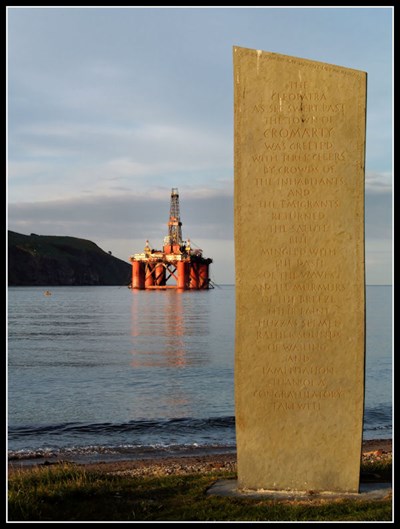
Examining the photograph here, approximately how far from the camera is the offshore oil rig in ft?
509

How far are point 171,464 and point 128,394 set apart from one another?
38.4ft

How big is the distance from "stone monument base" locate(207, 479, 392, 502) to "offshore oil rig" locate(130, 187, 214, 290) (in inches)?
5669

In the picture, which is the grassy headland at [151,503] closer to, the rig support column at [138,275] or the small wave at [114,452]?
the small wave at [114,452]

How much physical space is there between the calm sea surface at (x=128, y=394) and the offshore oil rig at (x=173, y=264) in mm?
105793

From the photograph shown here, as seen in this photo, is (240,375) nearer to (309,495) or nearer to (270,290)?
(270,290)

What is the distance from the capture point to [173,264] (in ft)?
516

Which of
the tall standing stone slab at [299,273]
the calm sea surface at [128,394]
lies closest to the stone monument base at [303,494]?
the tall standing stone slab at [299,273]

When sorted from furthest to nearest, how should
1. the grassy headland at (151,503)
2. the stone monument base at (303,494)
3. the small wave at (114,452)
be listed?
the small wave at (114,452), the stone monument base at (303,494), the grassy headland at (151,503)

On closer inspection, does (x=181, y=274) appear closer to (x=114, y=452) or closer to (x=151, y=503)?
(x=114, y=452)

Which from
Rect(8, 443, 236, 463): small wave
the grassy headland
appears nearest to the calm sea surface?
Rect(8, 443, 236, 463): small wave

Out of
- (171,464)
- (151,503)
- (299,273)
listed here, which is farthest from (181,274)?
(151,503)

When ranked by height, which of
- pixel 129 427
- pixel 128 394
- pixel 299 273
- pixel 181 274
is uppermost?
pixel 299 273

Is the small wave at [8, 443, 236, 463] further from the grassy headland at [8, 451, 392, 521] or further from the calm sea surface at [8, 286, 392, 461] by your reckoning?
the grassy headland at [8, 451, 392, 521]

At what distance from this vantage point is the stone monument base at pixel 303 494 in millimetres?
8172
